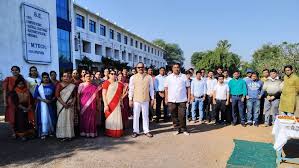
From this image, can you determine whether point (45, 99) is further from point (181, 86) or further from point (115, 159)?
point (181, 86)

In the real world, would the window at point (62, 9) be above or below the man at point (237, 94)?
above

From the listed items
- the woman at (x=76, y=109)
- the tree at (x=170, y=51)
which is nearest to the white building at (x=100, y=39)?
the woman at (x=76, y=109)

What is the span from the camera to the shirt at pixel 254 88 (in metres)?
8.05

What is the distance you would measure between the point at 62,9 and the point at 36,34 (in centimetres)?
570

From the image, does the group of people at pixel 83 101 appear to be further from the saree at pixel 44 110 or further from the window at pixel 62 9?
the window at pixel 62 9

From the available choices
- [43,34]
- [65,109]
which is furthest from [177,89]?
[43,34]

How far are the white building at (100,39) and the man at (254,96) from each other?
18.6 m

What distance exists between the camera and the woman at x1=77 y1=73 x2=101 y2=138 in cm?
670

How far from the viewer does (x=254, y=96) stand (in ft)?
26.5

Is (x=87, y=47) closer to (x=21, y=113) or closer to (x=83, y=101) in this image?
(x=21, y=113)

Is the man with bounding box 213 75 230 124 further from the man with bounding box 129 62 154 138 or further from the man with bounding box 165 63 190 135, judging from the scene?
the man with bounding box 129 62 154 138

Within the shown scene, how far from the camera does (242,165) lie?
189 inches

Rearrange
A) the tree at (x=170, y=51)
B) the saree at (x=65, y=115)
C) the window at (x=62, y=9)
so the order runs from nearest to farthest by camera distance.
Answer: the saree at (x=65, y=115)
the window at (x=62, y=9)
the tree at (x=170, y=51)

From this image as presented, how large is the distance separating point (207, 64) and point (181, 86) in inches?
1434
